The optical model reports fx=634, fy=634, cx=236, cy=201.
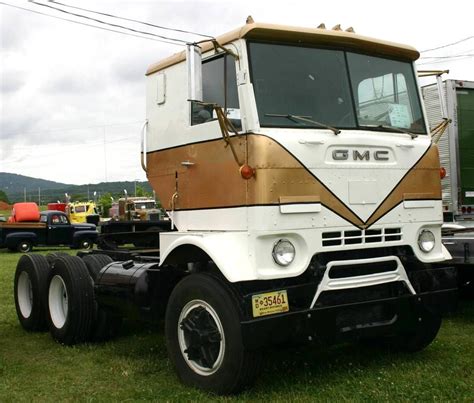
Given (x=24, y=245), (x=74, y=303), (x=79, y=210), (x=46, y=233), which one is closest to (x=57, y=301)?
(x=74, y=303)

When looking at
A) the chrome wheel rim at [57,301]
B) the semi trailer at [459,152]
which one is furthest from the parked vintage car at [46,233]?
the chrome wheel rim at [57,301]

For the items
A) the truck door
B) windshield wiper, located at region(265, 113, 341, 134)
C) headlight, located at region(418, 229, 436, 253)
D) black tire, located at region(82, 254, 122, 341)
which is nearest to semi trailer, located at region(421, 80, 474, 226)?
headlight, located at region(418, 229, 436, 253)

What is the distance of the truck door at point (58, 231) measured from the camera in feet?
85.0

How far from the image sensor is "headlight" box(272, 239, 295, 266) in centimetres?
469

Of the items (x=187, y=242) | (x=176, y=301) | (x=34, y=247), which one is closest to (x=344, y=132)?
(x=187, y=242)

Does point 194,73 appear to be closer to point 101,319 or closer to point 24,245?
point 101,319

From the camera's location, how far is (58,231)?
26.0 m

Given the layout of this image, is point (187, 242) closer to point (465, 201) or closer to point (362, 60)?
point (362, 60)

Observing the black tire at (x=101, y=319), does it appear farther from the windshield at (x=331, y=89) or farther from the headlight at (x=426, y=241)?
the headlight at (x=426, y=241)

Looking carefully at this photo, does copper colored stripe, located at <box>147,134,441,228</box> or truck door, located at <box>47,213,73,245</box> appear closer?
copper colored stripe, located at <box>147,134,441,228</box>

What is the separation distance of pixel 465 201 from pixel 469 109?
1.48m

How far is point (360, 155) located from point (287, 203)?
83 centimetres

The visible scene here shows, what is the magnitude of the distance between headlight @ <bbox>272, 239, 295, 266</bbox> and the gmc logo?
0.82 meters

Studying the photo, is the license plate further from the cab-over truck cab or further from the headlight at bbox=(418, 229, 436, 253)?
the headlight at bbox=(418, 229, 436, 253)
